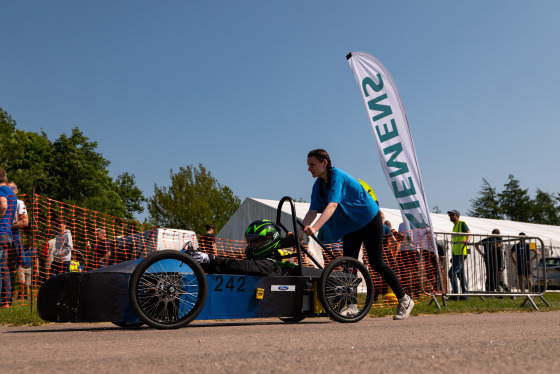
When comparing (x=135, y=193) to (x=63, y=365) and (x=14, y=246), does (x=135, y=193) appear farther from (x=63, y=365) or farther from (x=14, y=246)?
(x=63, y=365)

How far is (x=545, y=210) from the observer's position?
256 ft

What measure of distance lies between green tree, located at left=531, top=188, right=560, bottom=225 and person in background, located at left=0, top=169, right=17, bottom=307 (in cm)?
7627

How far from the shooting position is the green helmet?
612cm

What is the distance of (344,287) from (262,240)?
3.18 ft

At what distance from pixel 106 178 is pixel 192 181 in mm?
13374

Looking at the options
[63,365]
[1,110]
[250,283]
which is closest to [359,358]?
[63,365]

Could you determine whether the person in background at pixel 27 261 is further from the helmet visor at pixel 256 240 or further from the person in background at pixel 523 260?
the person in background at pixel 523 260

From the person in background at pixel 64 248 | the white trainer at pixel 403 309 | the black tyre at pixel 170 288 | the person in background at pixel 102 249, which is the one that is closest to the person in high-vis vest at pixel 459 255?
the white trainer at pixel 403 309

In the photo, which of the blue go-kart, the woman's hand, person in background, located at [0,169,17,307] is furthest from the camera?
person in background, located at [0,169,17,307]

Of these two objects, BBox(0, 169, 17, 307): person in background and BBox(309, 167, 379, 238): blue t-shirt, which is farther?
BBox(0, 169, 17, 307): person in background

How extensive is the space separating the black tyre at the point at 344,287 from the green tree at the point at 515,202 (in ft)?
241

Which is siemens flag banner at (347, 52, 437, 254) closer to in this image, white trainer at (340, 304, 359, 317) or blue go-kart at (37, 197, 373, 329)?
white trainer at (340, 304, 359, 317)

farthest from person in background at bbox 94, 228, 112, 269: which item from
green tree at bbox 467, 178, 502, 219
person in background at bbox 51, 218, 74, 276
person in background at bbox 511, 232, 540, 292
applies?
green tree at bbox 467, 178, 502, 219

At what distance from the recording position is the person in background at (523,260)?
9701 millimetres
